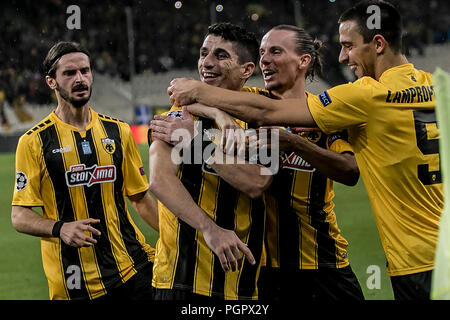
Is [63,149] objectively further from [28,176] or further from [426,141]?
[426,141]

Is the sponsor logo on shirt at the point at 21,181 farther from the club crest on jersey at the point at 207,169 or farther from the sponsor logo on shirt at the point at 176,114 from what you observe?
the club crest on jersey at the point at 207,169

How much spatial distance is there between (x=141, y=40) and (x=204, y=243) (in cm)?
2236

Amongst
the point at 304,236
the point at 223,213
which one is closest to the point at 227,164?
the point at 223,213

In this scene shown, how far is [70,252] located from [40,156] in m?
0.66

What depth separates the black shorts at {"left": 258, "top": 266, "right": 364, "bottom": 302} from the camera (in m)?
3.67

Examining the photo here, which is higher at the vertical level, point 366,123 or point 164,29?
point 164,29

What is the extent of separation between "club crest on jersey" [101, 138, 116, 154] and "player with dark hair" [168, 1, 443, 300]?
1.26 metres

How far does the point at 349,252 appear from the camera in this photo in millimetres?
7871

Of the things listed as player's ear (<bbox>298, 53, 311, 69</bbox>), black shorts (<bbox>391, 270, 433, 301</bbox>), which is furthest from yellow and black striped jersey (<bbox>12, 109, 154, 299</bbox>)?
black shorts (<bbox>391, 270, 433, 301</bbox>)

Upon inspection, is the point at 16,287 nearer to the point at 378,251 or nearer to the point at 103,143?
the point at 103,143

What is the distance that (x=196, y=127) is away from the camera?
3.05 meters

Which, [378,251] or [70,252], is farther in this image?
[378,251]

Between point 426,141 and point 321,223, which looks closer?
point 426,141

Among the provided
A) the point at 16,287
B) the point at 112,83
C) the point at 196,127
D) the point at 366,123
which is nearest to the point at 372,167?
the point at 366,123
